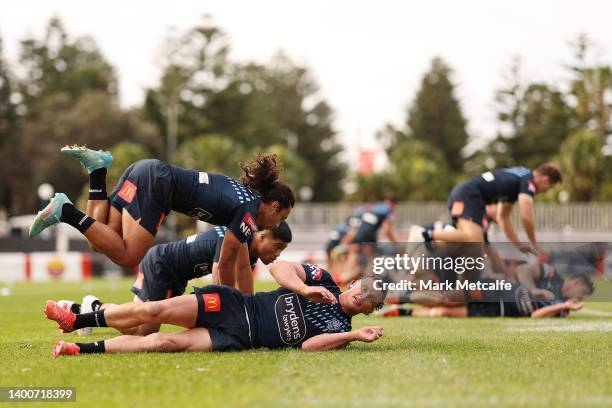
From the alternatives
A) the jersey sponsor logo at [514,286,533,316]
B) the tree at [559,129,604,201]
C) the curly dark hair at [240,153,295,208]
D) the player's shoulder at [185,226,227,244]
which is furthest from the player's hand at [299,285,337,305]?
the tree at [559,129,604,201]

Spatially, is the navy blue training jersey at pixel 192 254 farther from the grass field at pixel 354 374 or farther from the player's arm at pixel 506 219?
the player's arm at pixel 506 219

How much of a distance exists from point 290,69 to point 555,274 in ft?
242

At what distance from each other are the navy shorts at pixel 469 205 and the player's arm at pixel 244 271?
581cm

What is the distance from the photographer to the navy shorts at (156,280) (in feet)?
29.7

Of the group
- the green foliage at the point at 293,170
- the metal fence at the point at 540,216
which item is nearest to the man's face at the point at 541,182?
the metal fence at the point at 540,216

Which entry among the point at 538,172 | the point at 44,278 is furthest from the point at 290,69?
the point at 538,172

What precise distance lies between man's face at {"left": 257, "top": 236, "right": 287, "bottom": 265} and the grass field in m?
1.05

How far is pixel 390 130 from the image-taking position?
272ft

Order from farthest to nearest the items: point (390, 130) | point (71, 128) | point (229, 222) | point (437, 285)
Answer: point (390, 130)
point (71, 128)
point (437, 285)
point (229, 222)

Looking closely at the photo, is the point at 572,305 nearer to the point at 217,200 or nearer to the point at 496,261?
the point at 496,261

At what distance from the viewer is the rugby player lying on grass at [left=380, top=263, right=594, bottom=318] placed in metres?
11.8

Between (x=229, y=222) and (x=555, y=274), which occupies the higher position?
(x=229, y=222)

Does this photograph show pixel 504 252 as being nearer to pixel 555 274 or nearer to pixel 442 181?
pixel 555 274

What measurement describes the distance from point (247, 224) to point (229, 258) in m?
0.32
